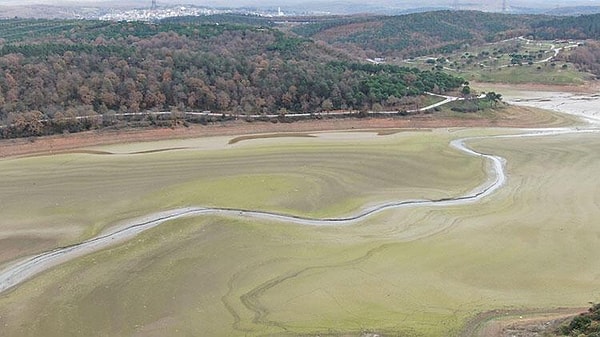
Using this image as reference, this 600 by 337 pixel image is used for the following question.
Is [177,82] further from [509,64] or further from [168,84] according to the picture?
[509,64]

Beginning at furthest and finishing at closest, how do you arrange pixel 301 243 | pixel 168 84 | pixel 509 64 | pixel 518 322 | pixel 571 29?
pixel 571 29 < pixel 509 64 < pixel 168 84 < pixel 301 243 < pixel 518 322

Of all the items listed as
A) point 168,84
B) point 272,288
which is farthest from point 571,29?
point 272,288

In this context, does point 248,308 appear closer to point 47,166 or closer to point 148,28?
point 47,166

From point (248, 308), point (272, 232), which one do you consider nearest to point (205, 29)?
point (272, 232)

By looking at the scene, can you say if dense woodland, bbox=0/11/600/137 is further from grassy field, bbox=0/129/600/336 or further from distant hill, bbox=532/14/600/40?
distant hill, bbox=532/14/600/40

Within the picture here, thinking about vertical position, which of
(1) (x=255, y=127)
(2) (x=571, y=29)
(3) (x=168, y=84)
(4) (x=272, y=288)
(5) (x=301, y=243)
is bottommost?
(4) (x=272, y=288)

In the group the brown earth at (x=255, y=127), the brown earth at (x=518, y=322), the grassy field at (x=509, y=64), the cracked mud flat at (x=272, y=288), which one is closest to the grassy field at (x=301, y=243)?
the cracked mud flat at (x=272, y=288)

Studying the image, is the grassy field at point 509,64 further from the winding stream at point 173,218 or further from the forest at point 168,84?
the winding stream at point 173,218
